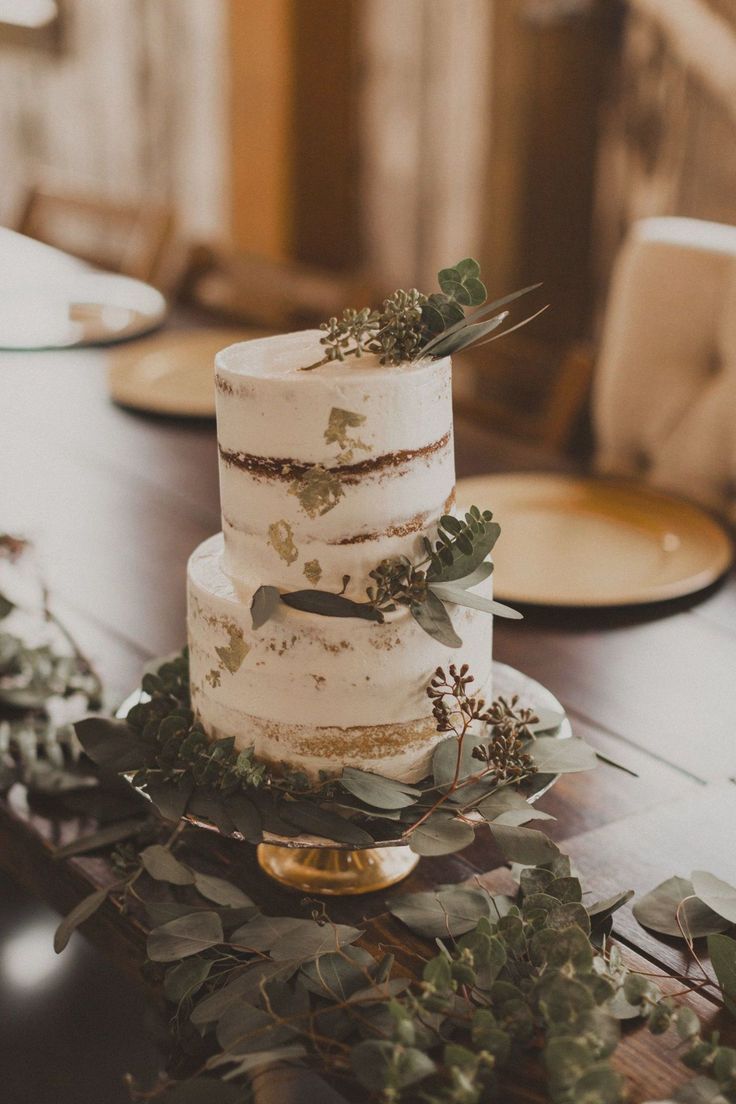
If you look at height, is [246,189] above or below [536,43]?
below

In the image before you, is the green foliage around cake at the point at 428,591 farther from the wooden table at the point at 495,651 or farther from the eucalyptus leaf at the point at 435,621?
the wooden table at the point at 495,651

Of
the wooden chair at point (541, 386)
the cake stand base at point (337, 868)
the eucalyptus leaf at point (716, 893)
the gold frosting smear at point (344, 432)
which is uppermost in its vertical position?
the gold frosting smear at point (344, 432)

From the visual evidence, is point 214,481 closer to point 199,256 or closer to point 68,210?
point 199,256

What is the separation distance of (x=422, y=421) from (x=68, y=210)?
2.72 m

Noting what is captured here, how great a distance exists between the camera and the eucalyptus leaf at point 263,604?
2.22ft

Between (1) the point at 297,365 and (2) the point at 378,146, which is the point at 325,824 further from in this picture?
(2) the point at 378,146

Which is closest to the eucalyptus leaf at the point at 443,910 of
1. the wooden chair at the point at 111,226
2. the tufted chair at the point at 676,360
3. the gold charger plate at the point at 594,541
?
the gold charger plate at the point at 594,541

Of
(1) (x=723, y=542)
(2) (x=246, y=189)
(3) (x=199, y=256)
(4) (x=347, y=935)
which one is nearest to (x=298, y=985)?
(4) (x=347, y=935)

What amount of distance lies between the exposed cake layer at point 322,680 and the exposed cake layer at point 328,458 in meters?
0.03

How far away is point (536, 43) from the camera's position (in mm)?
3109

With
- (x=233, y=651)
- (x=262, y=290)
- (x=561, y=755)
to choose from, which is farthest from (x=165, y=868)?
(x=262, y=290)

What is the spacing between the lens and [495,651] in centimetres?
114

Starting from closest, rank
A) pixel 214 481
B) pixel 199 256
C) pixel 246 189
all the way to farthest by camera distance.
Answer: pixel 214 481, pixel 199 256, pixel 246 189

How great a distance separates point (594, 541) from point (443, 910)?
2.43ft
